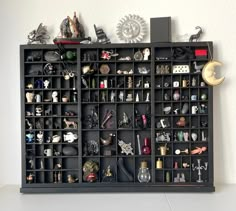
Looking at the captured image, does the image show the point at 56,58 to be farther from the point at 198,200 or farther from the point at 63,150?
the point at 198,200

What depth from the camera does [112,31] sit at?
2027 millimetres

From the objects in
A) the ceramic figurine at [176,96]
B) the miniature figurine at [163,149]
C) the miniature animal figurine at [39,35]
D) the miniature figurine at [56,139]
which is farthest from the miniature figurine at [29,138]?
the ceramic figurine at [176,96]

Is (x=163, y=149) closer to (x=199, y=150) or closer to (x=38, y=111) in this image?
(x=199, y=150)

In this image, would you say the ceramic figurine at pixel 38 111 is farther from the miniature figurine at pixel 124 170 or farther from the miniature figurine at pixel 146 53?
the miniature figurine at pixel 146 53

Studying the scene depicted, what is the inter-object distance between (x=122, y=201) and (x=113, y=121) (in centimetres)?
55

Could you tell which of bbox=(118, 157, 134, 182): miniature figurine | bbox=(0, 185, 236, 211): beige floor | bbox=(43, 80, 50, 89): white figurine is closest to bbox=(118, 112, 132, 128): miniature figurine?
bbox=(118, 157, 134, 182): miniature figurine

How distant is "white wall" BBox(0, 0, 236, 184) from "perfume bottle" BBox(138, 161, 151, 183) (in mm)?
514

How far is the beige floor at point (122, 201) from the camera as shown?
5.33 feet

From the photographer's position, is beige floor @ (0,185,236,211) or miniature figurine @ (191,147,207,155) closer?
beige floor @ (0,185,236,211)

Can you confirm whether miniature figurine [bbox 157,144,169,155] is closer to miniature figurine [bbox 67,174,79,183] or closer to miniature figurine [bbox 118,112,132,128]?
miniature figurine [bbox 118,112,132,128]

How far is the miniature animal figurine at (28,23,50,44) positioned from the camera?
197 centimetres

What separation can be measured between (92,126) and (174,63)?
72cm

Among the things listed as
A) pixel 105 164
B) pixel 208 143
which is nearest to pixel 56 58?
pixel 105 164
